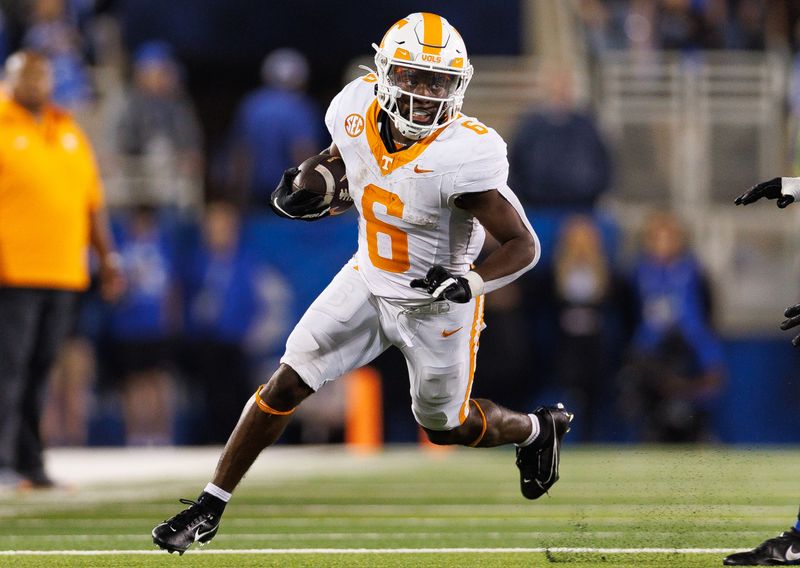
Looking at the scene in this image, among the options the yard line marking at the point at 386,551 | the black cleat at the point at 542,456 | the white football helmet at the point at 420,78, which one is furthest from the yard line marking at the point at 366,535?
the white football helmet at the point at 420,78

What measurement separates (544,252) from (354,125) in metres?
5.31

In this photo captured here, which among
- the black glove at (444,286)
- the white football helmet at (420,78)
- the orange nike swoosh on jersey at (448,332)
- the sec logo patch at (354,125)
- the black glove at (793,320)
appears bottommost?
the orange nike swoosh on jersey at (448,332)

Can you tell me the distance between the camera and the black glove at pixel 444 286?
4.09 metres

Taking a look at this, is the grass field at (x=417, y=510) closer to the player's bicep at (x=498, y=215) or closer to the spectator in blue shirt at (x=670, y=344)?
the spectator in blue shirt at (x=670, y=344)

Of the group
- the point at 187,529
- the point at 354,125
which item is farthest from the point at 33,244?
the point at 187,529

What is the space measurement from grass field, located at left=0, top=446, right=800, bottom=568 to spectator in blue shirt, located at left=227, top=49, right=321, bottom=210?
184 cm

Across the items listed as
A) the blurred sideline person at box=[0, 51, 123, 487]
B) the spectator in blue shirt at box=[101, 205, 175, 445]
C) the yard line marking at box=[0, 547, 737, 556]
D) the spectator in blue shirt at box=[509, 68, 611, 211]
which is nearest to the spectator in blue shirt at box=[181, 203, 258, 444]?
the spectator in blue shirt at box=[101, 205, 175, 445]

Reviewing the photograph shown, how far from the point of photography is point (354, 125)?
180 inches

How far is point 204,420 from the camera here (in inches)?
384

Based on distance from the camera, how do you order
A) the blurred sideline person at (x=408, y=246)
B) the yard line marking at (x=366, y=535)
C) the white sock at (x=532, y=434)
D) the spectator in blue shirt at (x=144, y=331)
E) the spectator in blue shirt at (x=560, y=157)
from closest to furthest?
the blurred sideline person at (x=408, y=246) → the yard line marking at (x=366, y=535) → the white sock at (x=532, y=434) → the spectator in blue shirt at (x=144, y=331) → the spectator in blue shirt at (x=560, y=157)

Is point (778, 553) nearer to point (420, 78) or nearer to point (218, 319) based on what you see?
point (420, 78)

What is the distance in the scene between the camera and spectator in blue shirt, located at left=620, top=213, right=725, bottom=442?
9641 mm

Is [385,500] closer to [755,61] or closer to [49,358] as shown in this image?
[49,358]

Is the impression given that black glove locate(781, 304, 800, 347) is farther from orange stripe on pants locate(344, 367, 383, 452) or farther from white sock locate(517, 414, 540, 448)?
orange stripe on pants locate(344, 367, 383, 452)
